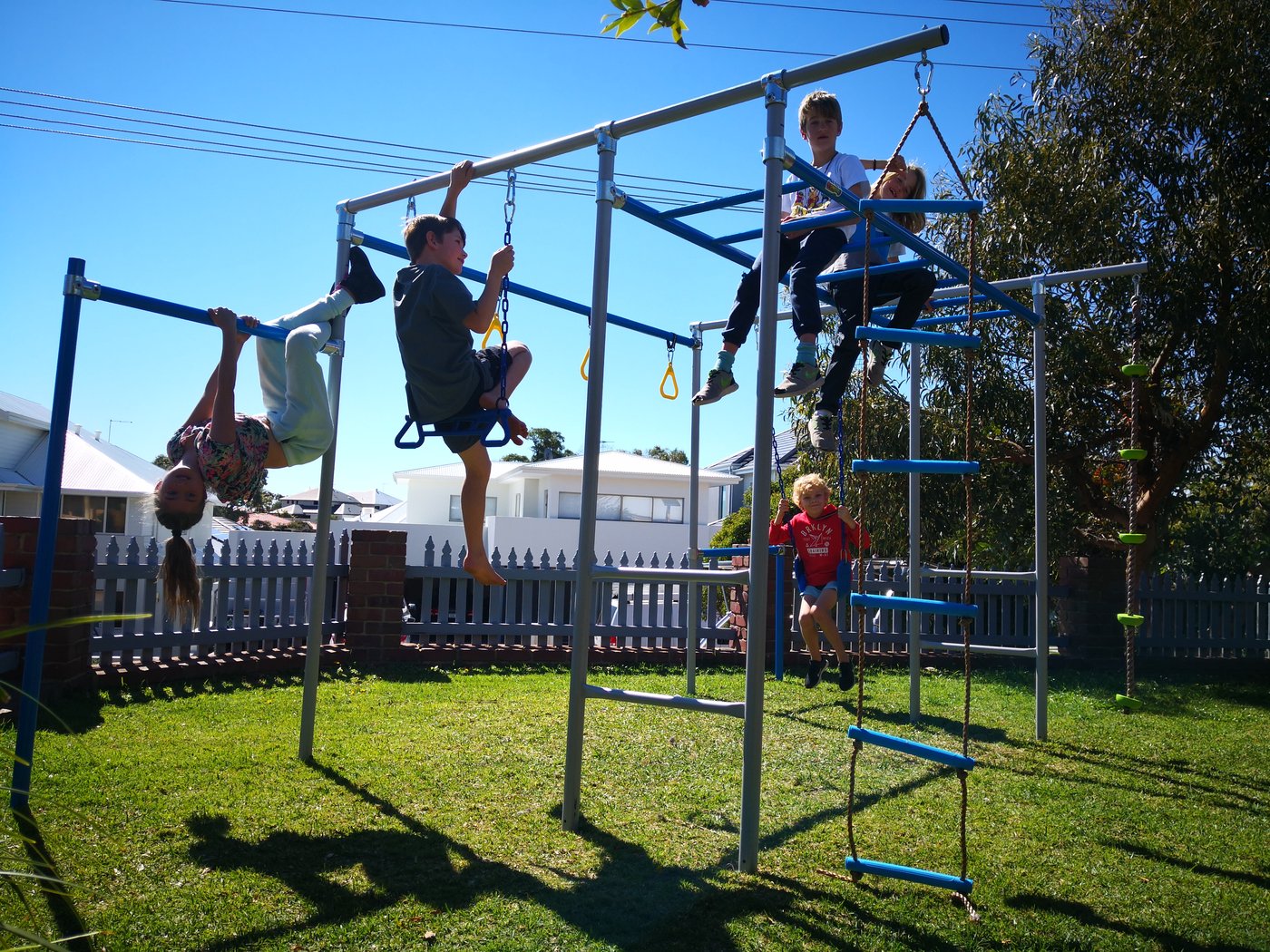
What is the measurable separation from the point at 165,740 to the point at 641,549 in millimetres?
21530

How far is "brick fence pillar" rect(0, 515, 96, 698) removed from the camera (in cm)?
569

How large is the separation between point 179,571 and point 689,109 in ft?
9.88

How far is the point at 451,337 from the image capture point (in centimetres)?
425

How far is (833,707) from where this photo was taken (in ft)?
21.8

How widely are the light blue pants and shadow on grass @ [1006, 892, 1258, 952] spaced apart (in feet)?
12.1

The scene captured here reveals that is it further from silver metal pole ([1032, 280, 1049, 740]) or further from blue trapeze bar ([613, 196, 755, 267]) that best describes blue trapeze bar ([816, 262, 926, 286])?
silver metal pole ([1032, 280, 1049, 740])

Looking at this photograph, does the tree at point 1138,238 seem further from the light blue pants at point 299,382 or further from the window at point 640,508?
the window at point 640,508

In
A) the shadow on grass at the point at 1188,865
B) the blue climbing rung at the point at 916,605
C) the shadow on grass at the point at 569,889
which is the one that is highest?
the blue climbing rung at the point at 916,605

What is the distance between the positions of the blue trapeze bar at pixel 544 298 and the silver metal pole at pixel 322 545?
0.19m

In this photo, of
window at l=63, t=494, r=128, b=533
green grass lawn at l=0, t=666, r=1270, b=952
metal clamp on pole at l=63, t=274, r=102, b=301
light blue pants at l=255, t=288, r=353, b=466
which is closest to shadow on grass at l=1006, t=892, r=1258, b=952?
green grass lawn at l=0, t=666, r=1270, b=952

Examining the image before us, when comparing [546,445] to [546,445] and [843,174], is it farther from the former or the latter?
[843,174]

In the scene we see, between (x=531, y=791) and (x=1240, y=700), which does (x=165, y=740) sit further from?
(x=1240, y=700)

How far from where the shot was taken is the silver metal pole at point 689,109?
3236mm

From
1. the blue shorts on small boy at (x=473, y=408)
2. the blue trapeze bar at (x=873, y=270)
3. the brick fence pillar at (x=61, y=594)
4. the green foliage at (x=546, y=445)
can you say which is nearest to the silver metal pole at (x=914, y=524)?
the blue trapeze bar at (x=873, y=270)
